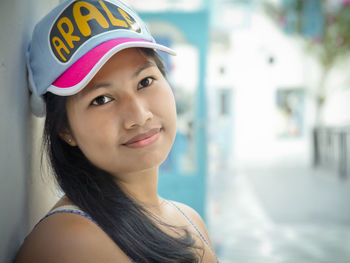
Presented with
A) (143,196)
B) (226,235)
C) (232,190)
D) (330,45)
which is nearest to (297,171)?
(232,190)

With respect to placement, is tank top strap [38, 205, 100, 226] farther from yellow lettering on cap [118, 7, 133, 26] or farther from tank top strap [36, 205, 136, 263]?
yellow lettering on cap [118, 7, 133, 26]

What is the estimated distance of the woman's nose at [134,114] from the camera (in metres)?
0.84

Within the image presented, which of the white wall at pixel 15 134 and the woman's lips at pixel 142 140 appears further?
the woman's lips at pixel 142 140

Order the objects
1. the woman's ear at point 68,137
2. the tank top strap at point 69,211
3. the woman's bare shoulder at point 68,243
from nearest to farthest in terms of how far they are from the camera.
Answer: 1. the woman's bare shoulder at point 68,243
2. the tank top strap at point 69,211
3. the woman's ear at point 68,137

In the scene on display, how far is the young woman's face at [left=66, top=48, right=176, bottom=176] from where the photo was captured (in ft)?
2.76

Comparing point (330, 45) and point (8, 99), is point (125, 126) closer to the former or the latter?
point (8, 99)

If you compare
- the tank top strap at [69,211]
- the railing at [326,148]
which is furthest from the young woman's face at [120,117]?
the railing at [326,148]

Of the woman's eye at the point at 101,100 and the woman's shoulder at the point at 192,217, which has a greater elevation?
the woman's eye at the point at 101,100

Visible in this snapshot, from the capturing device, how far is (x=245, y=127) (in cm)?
1063

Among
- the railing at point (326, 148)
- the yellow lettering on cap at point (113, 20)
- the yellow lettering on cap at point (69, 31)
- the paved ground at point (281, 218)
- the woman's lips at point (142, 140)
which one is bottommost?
the paved ground at point (281, 218)

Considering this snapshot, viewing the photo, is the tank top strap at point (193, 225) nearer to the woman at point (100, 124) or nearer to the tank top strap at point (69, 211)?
the woman at point (100, 124)

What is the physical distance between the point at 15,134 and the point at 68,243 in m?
0.29

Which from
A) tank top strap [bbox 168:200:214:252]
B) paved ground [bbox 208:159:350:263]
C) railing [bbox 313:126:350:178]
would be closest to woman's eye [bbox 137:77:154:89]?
tank top strap [bbox 168:200:214:252]

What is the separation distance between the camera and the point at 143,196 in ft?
3.41
